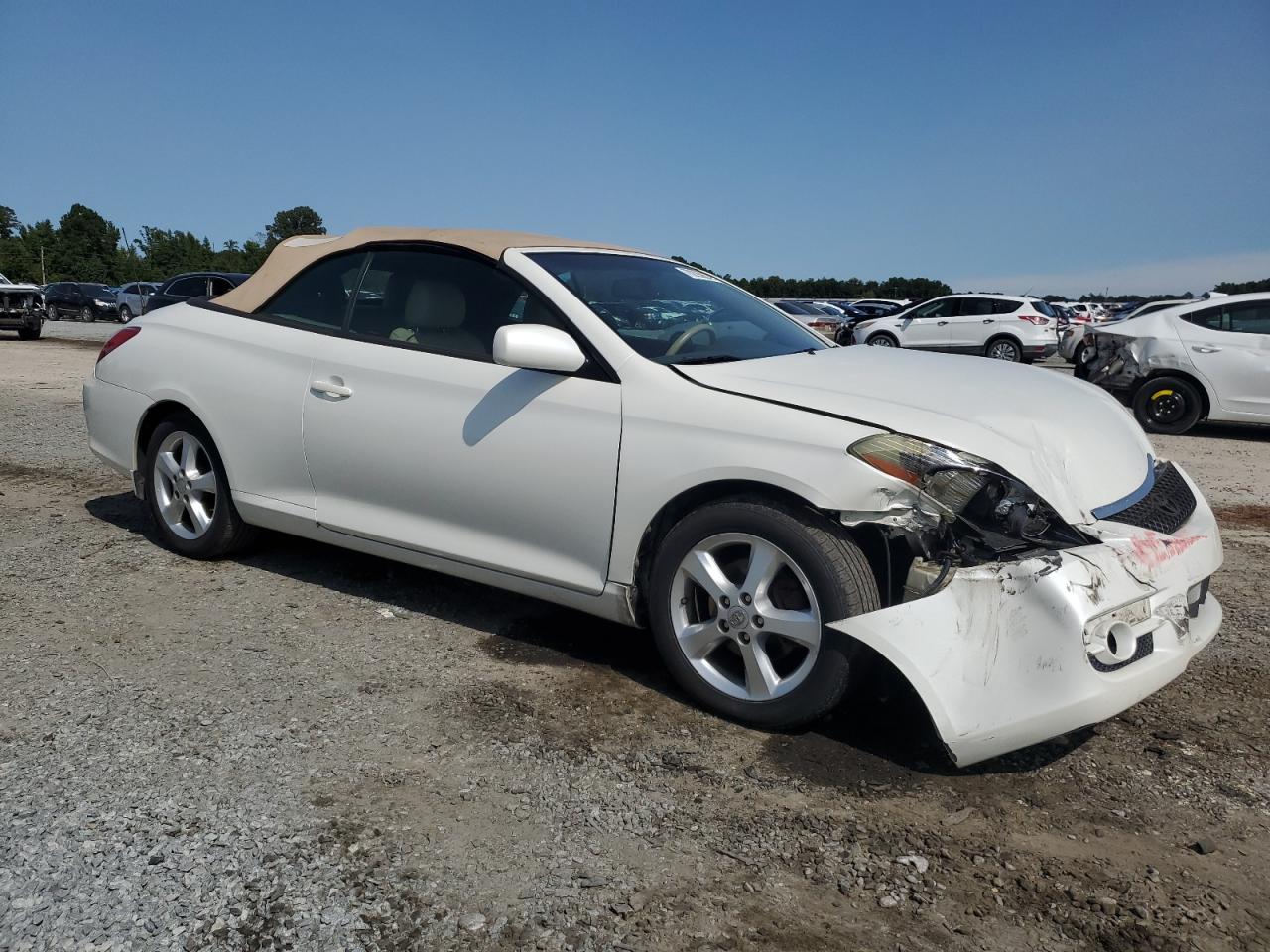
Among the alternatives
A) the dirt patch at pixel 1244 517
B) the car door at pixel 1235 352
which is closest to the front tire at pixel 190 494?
the dirt patch at pixel 1244 517

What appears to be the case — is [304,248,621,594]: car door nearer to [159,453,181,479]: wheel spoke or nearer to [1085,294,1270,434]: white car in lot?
[159,453,181,479]: wheel spoke

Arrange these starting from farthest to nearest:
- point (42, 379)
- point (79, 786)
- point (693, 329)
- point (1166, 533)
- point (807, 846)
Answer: point (42, 379) < point (693, 329) < point (1166, 533) < point (79, 786) < point (807, 846)

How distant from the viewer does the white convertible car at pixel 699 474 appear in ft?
9.39

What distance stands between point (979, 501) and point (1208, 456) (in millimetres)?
7769

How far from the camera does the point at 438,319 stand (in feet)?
13.5

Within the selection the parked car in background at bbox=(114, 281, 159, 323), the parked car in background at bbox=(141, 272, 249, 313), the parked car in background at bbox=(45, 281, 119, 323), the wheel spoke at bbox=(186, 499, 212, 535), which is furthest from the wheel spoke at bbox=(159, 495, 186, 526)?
the parked car in background at bbox=(45, 281, 119, 323)

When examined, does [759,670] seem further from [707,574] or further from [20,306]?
[20,306]

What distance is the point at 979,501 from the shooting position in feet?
9.78

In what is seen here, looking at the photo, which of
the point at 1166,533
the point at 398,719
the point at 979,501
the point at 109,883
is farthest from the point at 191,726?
the point at 1166,533

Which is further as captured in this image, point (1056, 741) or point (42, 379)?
point (42, 379)

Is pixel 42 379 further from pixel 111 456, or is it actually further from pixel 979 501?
pixel 979 501

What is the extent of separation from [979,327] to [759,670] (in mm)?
21748

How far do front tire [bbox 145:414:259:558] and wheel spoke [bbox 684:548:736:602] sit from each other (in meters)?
2.45

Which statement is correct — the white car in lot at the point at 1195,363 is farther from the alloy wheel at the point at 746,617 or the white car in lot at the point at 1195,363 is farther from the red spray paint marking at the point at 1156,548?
the alloy wheel at the point at 746,617
